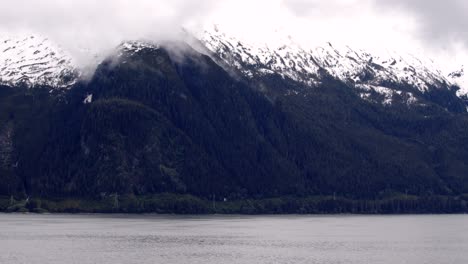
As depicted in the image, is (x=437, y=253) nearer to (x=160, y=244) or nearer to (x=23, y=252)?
(x=160, y=244)

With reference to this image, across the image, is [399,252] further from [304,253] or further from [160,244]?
[160,244]

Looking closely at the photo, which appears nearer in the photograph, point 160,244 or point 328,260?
point 328,260

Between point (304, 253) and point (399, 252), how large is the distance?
19.0 meters

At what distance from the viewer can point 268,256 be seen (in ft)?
584

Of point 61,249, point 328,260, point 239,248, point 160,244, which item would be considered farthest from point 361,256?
point 61,249

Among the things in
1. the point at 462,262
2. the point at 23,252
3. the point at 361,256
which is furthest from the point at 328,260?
the point at 23,252

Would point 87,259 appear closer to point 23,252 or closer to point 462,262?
point 23,252

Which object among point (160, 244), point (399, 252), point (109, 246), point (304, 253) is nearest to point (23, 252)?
point (109, 246)

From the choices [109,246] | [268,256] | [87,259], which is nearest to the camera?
[87,259]

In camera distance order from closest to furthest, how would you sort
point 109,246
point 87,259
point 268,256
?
point 87,259 → point 268,256 → point 109,246

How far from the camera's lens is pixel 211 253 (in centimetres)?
18275

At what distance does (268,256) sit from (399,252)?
2812cm

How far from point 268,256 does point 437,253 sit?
34421 mm

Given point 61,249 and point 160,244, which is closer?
point 61,249
